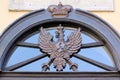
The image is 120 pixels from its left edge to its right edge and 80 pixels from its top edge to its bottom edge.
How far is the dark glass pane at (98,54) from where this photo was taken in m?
6.65

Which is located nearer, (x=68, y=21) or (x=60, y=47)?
(x=60, y=47)

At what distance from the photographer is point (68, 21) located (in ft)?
22.4

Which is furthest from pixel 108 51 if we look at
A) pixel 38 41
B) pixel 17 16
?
pixel 17 16

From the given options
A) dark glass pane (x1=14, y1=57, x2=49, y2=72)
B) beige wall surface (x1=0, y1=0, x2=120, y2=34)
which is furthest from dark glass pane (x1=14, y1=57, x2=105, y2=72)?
beige wall surface (x1=0, y1=0, x2=120, y2=34)

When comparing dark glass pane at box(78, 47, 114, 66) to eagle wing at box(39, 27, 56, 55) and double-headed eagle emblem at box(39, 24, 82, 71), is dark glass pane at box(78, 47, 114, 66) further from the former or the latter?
eagle wing at box(39, 27, 56, 55)

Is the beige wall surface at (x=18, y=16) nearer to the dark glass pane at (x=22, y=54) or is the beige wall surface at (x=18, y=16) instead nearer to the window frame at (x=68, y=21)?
the window frame at (x=68, y=21)

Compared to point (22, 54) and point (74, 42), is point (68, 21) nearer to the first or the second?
point (74, 42)

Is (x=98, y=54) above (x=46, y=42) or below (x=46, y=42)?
below

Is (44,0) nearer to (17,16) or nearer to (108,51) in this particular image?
(17,16)

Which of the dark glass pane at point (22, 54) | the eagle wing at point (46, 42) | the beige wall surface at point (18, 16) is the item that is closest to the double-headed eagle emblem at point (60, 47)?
the eagle wing at point (46, 42)

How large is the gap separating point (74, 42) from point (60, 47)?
236 millimetres

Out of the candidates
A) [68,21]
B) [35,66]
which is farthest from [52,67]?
[68,21]

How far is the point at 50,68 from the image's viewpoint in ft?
21.5

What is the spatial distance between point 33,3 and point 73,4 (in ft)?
2.07
